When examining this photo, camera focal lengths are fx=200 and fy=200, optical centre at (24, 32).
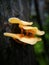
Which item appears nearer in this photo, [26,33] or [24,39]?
[24,39]

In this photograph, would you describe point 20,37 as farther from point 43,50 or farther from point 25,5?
point 43,50

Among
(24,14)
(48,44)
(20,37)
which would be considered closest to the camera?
(20,37)

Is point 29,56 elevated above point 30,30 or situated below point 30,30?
below

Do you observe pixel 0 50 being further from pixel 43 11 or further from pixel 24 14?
pixel 43 11

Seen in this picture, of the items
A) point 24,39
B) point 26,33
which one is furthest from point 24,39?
point 26,33

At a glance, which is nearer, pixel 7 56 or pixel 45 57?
pixel 7 56

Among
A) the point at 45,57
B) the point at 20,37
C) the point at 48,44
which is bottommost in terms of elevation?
the point at 45,57

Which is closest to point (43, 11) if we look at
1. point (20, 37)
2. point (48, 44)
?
point (48, 44)

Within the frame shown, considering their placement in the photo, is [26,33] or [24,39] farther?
[26,33]

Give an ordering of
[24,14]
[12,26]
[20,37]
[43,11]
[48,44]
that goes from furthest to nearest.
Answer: [43,11], [48,44], [24,14], [12,26], [20,37]

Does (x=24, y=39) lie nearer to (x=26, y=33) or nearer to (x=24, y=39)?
(x=24, y=39)
